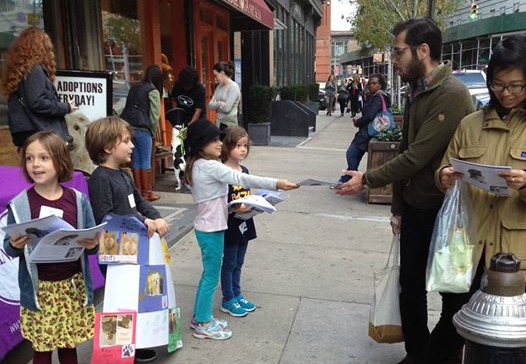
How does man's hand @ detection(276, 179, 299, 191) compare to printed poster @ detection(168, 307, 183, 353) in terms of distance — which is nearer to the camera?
man's hand @ detection(276, 179, 299, 191)

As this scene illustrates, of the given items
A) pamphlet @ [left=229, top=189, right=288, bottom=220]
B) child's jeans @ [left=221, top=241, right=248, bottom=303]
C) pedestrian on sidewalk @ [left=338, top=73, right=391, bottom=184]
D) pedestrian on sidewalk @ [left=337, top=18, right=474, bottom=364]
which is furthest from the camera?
pedestrian on sidewalk @ [left=338, top=73, right=391, bottom=184]

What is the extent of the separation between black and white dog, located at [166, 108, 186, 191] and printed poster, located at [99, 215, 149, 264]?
472 centimetres

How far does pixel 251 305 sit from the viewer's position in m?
4.08

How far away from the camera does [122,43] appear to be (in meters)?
7.88

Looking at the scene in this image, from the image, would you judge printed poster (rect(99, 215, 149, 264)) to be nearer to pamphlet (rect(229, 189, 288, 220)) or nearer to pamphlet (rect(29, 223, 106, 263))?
pamphlet (rect(29, 223, 106, 263))

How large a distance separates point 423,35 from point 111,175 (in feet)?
6.05

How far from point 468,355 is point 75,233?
1708 mm

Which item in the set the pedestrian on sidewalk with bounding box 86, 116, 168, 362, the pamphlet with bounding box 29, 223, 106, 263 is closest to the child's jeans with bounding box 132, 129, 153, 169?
the pedestrian on sidewalk with bounding box 86, 116, 168, 362

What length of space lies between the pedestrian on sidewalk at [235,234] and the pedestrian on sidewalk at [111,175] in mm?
771

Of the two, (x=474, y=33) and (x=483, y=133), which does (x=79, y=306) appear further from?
(x=474, y=33)

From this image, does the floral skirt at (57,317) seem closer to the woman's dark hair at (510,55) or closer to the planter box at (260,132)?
the woman's dark hair at (510,55)

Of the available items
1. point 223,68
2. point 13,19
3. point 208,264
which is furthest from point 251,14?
point 208,264

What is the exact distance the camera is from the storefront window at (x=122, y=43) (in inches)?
293

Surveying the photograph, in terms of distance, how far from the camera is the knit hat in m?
3.39
